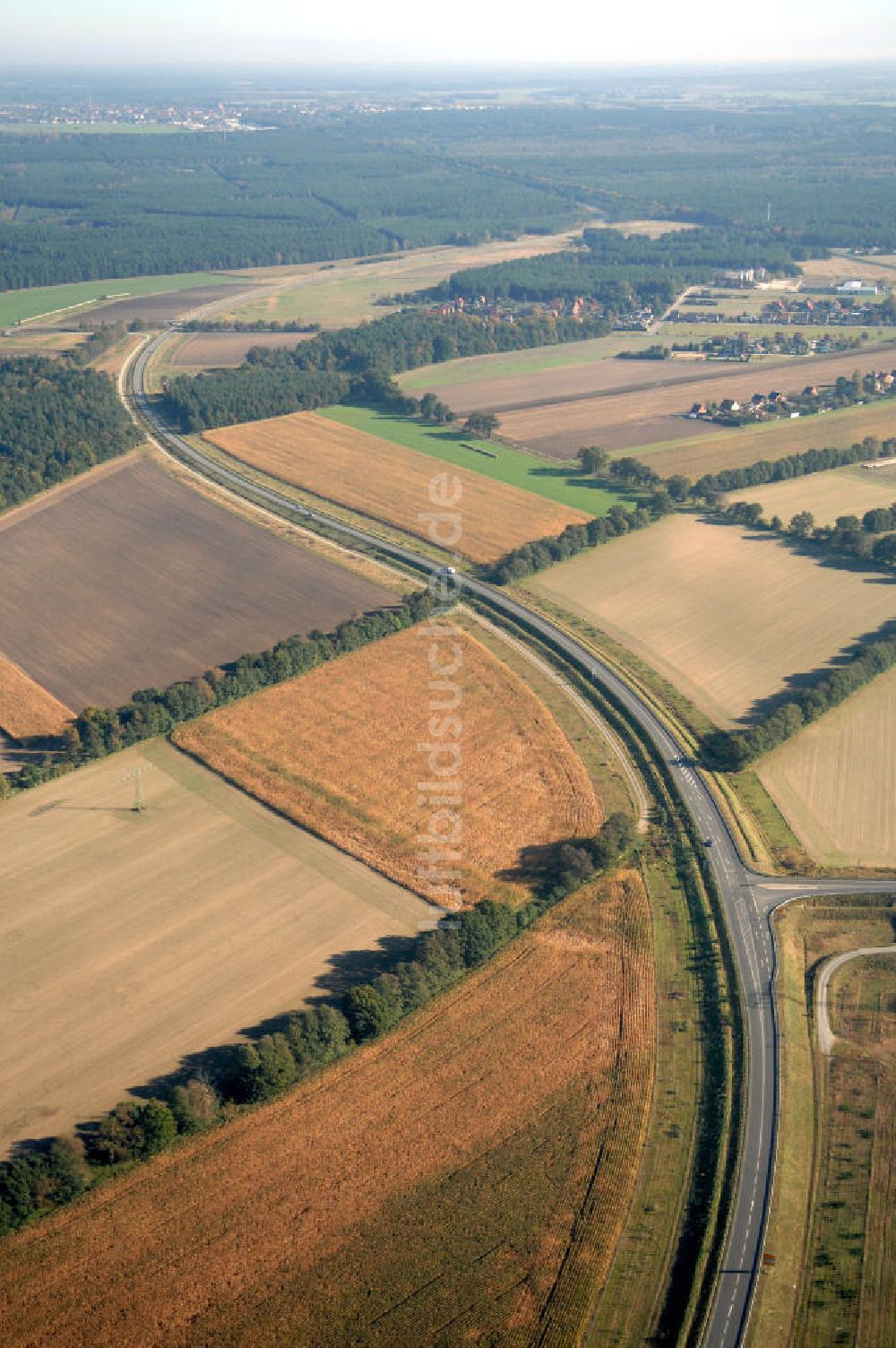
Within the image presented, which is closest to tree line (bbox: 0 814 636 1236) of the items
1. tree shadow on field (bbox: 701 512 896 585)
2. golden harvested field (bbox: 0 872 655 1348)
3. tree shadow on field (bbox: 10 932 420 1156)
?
tree shadow on field (bbox: 10 932 420 1156)

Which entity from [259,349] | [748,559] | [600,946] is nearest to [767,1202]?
[600,946]

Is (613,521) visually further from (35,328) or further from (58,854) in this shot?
(35,328)

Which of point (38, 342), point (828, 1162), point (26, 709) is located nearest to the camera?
point (828, 1162)

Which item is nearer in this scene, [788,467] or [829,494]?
[829,494]

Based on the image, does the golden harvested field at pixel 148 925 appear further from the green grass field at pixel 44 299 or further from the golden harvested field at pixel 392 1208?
the green grass field at pixel 44 299

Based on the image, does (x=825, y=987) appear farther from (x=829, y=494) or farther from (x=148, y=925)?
(x=829, y=494)

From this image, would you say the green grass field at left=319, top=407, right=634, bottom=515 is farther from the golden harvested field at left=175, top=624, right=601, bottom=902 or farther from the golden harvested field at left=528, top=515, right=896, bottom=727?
the golden harvested field at left=175, top=624, right=601, bottom=902

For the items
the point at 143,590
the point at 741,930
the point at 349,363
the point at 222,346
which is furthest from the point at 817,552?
the point at 222,346
